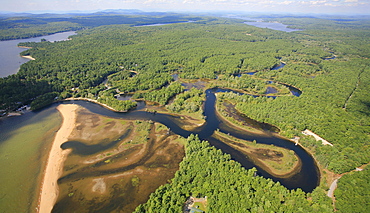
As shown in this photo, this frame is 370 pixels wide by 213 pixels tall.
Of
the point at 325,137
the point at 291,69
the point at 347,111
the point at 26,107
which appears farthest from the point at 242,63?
the point at 26,107

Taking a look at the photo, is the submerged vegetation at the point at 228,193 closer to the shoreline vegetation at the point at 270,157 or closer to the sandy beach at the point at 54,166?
the shoreline vegetation at the point at 270,157

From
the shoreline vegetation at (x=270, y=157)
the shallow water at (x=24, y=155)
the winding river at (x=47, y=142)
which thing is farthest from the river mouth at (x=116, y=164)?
the shoreline vegetation at (x=270, y=157)

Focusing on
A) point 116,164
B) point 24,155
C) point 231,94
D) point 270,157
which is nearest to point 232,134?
point 270,157

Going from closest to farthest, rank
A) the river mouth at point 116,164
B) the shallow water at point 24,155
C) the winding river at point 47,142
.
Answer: the river mouth at point 116,164 < the shallow water at point 24,155 < the winding river at point 47,142

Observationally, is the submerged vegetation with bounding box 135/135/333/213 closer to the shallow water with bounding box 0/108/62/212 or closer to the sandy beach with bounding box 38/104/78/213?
the sandy beach with bounding box 38/104/78/213

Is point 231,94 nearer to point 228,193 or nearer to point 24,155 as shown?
point 228,193

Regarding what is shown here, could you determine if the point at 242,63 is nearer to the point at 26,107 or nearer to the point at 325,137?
the point at 325,137

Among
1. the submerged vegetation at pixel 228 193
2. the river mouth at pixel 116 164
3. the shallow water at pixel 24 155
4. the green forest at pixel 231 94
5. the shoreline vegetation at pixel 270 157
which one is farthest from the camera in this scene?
the shoreline vegetation at pixel 270 157

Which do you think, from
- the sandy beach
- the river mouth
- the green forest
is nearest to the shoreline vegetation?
the green forest
